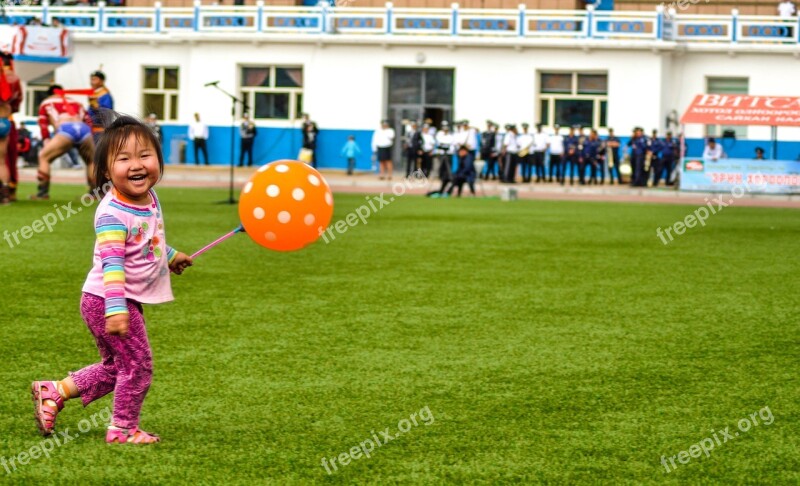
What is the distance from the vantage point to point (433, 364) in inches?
301

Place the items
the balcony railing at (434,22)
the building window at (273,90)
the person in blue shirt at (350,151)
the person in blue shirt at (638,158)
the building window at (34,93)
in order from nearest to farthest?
the person in blue shirt at (638,158)
the balcony railing at (434,22)
the person in blue shirt at (350,151)
the building window at (273,90)
the building window at (34,93)

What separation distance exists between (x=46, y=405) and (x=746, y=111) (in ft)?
96.3

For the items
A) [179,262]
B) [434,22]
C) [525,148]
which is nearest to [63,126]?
[179,262]

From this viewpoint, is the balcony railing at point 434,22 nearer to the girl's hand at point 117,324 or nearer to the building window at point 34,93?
the building window at point 34,93

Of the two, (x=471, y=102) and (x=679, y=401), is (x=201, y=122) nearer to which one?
(x=471, y=102)

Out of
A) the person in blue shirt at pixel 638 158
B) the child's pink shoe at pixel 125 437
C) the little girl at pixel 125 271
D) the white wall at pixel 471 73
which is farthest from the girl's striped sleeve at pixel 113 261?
the white wall at pixel 471 73

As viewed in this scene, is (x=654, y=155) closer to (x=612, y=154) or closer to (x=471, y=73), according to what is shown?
(x=612, y=154)

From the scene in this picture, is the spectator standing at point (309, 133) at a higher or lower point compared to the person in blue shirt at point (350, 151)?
higher

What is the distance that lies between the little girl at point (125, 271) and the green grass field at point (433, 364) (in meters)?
0.19

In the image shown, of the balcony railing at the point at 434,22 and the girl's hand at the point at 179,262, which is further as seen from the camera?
the balcony railing at the point at 434,22

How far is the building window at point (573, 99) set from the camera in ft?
141

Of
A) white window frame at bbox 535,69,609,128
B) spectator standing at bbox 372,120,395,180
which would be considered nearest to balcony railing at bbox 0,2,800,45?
white window frame at bbox 535,69,609,128

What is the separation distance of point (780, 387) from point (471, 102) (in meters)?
36.8

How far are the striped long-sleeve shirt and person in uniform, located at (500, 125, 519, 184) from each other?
33161 millimetres
